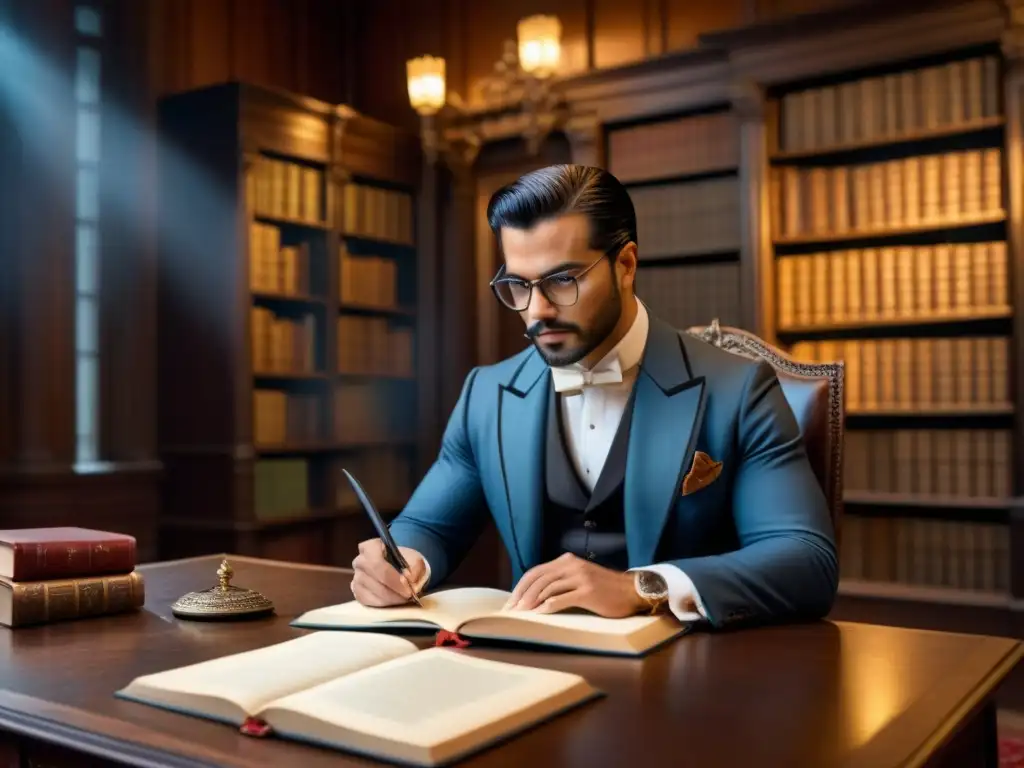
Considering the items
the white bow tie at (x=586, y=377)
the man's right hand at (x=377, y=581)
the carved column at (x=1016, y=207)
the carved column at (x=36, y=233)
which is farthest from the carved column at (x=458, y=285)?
the man's right hand at (x=377, y=581)

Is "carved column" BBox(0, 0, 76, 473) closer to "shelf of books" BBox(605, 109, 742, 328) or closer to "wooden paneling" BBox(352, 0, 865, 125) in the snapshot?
"wooden paneling" BBox(352, 0, 865, 125)

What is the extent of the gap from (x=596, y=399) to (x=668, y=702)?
2.69 ft

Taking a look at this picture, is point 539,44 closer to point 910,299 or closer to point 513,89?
point 513,89

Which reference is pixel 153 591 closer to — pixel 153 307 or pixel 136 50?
pixel 153 307

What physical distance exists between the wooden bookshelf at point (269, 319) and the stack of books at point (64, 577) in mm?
2913

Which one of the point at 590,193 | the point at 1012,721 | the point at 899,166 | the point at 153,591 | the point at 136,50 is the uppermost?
the point at 136,50

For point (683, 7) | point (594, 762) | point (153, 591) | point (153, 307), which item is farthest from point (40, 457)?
point (594, 762)

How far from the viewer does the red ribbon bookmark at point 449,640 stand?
1.25 meters

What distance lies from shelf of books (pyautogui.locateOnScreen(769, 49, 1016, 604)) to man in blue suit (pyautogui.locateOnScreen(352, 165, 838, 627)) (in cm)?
237

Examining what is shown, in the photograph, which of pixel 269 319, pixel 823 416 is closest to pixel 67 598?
pixel 823 416

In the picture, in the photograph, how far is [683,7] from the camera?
472 centimetres

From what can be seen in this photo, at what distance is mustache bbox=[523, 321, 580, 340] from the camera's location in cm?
156

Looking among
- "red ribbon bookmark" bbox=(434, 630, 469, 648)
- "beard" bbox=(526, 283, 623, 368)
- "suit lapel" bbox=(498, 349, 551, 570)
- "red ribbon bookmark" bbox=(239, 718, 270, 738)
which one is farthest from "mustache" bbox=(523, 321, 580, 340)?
"red ribbon bookmark" bbox=(239, 718, 270, 738)

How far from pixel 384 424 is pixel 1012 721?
3.12 metres
